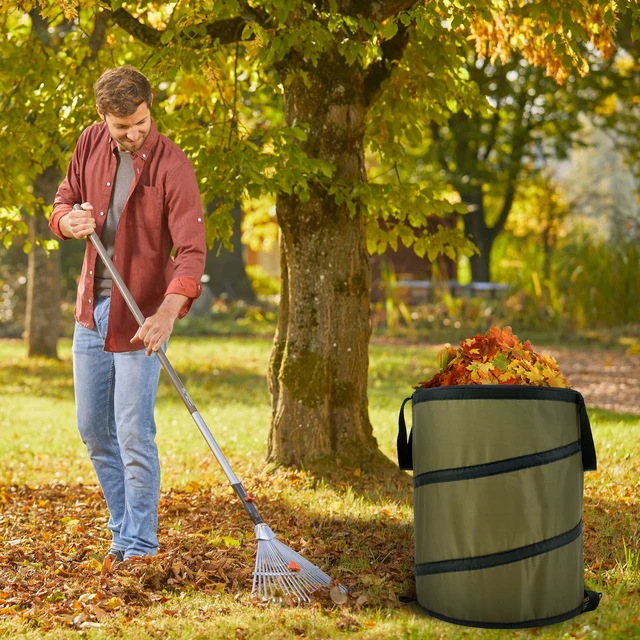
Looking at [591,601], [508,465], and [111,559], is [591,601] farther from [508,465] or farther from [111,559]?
[111,559]

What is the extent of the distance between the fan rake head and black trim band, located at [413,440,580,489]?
0.74 meters

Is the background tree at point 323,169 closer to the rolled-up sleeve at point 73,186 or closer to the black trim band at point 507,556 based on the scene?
the rolled-up sleeve at point 73,186

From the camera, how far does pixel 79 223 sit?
3.93 m

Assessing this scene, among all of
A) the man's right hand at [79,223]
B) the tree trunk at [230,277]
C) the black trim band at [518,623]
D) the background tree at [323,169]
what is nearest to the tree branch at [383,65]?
the background tree at [323,169]

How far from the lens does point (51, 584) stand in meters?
4.08

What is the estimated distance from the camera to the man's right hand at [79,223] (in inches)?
155

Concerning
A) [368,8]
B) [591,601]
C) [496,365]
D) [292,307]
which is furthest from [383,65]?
[591,601]

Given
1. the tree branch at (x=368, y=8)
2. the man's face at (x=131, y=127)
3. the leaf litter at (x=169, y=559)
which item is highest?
the tree branch at (x=368, y=8)

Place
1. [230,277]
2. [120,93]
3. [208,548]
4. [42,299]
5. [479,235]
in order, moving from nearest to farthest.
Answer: [120,93]
[208,548]
[42,299]
[230,277]
[479,235]

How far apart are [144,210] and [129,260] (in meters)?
0.21

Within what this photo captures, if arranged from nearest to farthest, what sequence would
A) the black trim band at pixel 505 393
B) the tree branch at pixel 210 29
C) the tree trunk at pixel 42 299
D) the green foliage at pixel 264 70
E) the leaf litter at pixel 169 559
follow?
the black trim band at pixel 505 393
the leaf litter at pixel 169 559
the green foliage at pixel 264 70
the tree branch at pixel 210 29
the tree trunk at pixel 42 299

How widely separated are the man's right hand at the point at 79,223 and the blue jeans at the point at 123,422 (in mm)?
292

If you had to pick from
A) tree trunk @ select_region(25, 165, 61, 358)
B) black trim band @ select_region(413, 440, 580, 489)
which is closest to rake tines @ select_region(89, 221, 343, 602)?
black trim band @ select_region(413, 440, 580, 489)

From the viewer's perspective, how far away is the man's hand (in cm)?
375
